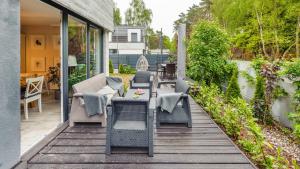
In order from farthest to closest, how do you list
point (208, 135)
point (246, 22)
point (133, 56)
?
point (133, 56) < point (246, 22) < point (208, 135)

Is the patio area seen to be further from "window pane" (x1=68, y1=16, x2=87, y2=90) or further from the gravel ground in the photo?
"window pane" (x1=68, y1=16, x2=87, y2=90)

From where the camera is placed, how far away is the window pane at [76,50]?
6.05 meters

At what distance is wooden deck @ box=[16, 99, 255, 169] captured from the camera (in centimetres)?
344

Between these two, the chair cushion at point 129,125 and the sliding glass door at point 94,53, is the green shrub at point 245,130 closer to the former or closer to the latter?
the chair cushion at point 129,125

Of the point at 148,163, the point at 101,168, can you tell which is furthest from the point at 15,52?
the point at 148,163

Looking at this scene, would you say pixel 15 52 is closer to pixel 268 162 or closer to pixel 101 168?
pixel 101 168

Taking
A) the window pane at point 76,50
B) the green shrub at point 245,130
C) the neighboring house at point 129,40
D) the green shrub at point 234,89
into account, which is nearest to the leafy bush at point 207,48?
the green shrub at point 234,89

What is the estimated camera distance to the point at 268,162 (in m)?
3.44

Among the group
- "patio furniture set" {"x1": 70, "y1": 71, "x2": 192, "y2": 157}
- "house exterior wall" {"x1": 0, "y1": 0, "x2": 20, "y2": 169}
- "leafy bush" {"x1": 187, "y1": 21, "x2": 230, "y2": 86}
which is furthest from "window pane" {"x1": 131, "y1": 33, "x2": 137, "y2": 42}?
"house exterior wall" {"x1": 0, "y1": 0, "x2": 20, "y2": 169}

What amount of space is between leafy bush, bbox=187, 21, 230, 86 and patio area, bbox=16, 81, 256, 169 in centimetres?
376

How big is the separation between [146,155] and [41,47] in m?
8.19

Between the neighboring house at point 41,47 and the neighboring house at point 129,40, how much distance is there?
18.6 meters

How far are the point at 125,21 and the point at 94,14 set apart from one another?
108ft

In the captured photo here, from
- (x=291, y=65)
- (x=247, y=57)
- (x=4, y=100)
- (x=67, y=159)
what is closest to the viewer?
(x=4, y=100)
